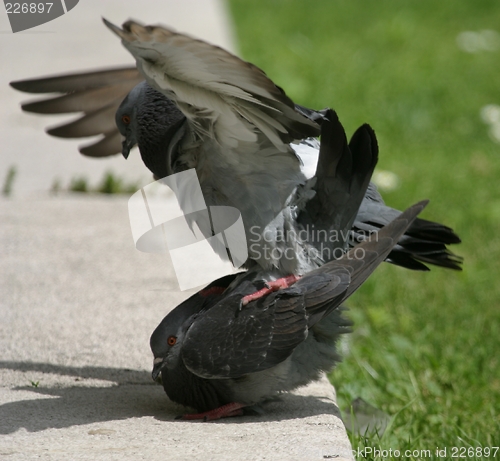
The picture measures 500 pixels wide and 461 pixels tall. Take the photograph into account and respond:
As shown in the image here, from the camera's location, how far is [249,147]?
2.76 m

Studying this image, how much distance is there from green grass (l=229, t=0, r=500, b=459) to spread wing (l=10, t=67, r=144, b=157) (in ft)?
5.67

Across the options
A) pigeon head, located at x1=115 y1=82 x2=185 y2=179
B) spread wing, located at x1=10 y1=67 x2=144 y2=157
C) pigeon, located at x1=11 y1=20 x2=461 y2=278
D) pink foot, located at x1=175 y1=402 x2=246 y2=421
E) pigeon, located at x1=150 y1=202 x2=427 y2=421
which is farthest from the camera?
spread wing, located at x1=10 y1=67 x2=144 y2=157

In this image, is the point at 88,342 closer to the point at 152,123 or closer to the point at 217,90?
the point at 152,123

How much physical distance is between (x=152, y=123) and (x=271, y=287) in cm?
80

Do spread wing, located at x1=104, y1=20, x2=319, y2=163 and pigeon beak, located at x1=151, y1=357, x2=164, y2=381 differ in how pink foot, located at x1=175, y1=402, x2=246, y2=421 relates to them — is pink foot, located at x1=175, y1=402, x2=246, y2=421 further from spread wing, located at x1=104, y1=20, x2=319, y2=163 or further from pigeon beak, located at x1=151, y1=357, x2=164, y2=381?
spread wing, located at x1=104, y1=20, x2=319, y2=163

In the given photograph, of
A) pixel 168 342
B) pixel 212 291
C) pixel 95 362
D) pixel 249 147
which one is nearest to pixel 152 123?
pixel 249 147

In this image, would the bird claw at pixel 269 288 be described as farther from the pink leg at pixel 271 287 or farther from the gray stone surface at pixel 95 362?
the gray stone surface at pixel 95 362

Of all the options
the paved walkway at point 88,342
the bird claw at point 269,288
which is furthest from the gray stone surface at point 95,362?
the bird claw at point 269,288

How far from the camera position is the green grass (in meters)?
3.49

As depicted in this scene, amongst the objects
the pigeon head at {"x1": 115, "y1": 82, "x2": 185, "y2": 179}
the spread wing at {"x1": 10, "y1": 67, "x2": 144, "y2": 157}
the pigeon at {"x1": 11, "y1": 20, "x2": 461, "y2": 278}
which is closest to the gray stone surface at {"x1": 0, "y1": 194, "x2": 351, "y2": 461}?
the pigeon at {"x1": 11, "y1": 20, "x2": 461, "y2": 278}

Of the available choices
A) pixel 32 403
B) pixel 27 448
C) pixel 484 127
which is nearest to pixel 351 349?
pixel 32 403

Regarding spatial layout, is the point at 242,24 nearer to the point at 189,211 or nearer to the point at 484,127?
the point at 484,127

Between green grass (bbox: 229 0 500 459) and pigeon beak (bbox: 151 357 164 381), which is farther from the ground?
pigeon beak (bbox: 151 357 164 381)

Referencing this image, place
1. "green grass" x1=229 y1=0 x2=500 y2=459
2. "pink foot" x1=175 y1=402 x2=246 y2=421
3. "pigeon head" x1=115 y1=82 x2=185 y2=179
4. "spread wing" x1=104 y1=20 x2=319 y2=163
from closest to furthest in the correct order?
"spread wing" x1=104 y1=20 x2=319 y2=163
"pink foot" x1=175 y1=402 x2=246 y2=421
"pigeon head" x1=115 y1=82 x2=185 y2=179
"green grass" x1=229 y1=0 x2=500 y2=459
